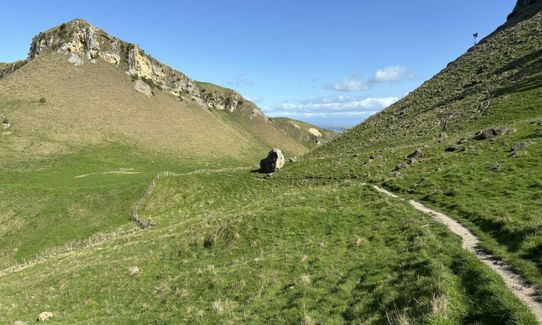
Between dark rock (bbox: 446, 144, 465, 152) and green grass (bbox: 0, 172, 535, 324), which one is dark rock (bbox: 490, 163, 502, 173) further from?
dark rock (bbox: 446, 144, 465, 152)

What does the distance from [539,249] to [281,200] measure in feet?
73.1

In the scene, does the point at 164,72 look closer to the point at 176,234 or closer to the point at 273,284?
the point at 176,234

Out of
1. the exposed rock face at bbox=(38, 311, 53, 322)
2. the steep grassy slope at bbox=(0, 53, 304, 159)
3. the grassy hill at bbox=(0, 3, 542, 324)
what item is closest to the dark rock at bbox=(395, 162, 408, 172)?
the grassy hill at bbox=(0, 3, 542, 324)

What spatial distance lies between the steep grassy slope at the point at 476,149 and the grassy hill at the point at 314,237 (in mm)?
192

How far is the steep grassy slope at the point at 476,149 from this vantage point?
18405mm

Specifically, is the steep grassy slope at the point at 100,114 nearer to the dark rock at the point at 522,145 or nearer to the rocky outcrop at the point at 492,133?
the rocky outcrop at the point at 492,133

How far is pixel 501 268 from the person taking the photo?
13.1 meters

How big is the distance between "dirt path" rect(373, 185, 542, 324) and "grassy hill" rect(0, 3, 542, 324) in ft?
1.23

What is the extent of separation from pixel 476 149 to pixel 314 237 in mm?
24302

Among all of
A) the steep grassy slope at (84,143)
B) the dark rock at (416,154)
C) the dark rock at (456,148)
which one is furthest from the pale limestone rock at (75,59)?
the dark rock at (456,148)

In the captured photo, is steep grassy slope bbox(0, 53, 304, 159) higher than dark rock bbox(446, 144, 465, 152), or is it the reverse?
steep grassy slope bbox(0, 53, 304, 159)

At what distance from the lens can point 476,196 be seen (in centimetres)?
2414

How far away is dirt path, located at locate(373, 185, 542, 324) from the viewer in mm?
10197

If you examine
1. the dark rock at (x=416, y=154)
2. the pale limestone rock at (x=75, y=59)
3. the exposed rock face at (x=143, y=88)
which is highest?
the pale limestone rock at (x=75, y=59)
